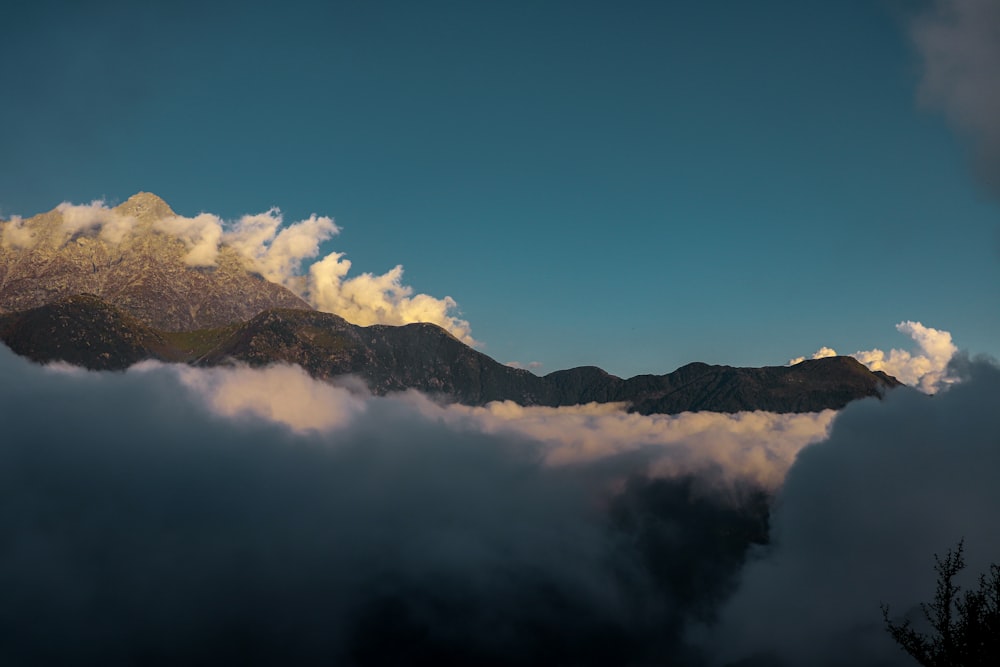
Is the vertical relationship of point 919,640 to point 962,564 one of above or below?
below

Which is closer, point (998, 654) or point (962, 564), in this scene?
point (998, 654)

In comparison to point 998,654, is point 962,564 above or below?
above

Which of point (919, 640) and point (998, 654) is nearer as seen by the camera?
point (998, 654)
